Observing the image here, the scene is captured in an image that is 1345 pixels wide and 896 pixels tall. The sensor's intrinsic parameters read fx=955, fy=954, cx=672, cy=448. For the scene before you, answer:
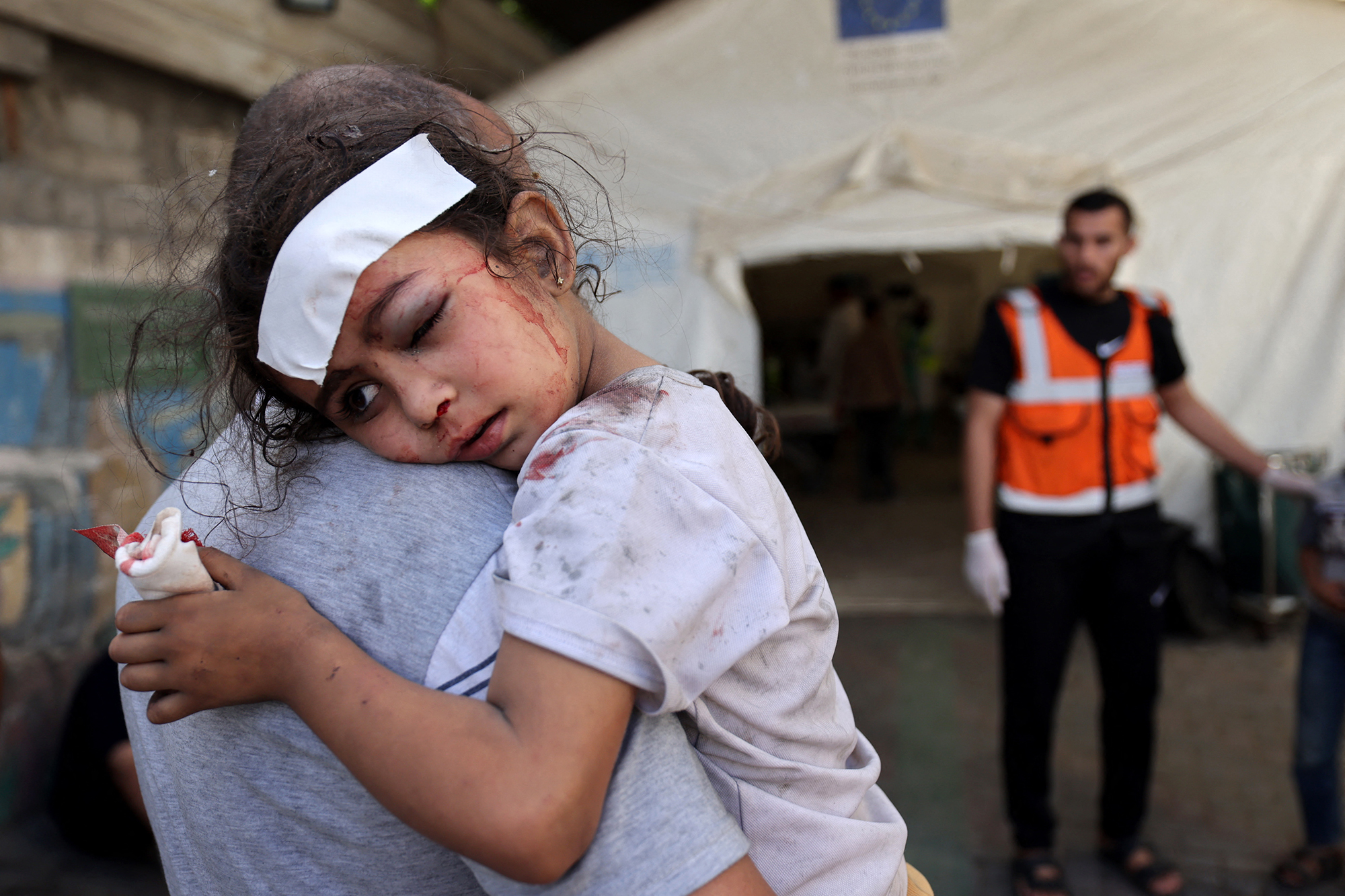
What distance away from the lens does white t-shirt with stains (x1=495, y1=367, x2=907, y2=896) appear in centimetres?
72

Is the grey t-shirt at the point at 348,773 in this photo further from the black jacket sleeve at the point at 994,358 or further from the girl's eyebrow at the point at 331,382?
the black jacket sleeve at the point at 994,358

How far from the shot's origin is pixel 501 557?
0.76m

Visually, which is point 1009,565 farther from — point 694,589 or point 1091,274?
point 694,589

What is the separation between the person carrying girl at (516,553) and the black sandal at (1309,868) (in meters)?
2.87

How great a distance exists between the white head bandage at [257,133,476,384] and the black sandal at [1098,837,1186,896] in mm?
3318

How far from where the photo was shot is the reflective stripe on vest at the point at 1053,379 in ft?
10.6

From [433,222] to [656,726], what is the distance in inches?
20.0

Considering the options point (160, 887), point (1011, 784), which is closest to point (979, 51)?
point (1011, 784)

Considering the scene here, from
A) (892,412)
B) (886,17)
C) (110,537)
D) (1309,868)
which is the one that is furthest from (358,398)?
(892,412)

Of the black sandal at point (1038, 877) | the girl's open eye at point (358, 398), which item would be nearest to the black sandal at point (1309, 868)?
the black sandal at point (1038, 877)

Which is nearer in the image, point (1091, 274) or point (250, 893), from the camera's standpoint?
point (250, 893)

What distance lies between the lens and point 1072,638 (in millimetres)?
3230

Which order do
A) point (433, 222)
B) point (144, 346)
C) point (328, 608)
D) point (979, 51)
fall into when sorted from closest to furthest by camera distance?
point (328, 608)
point (433, 222)
point (144, 346)
point (979, 51)

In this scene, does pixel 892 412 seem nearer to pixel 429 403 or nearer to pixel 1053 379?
pixel 1053 379
